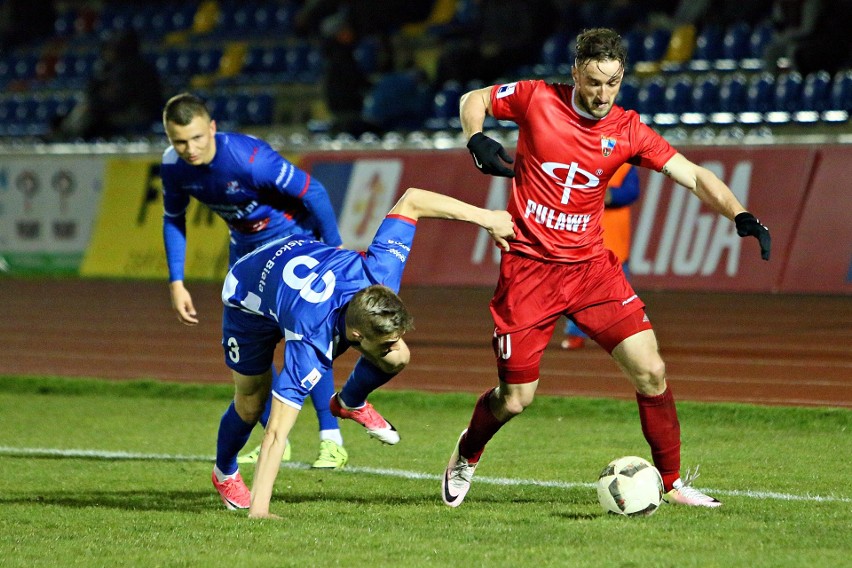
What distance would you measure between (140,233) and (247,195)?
12663 mm

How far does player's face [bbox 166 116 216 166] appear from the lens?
22.5 ft

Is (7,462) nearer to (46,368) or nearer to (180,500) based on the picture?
(180,500)

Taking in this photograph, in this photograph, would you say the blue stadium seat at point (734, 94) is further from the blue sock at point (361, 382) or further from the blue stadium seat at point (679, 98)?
the blue sock at point (361, 382)

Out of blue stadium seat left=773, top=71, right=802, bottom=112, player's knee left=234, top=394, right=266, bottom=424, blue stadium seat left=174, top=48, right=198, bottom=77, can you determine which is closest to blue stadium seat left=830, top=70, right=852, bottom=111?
blue stadium seat left=773, top=71, right=802, bottom=112

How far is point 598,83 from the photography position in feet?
18.5

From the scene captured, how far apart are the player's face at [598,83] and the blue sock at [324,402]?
2.38m

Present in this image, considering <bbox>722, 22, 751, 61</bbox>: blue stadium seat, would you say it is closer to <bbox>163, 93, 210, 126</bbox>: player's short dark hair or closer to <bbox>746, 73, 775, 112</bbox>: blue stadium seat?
<bbox>746, 73, 775, 112</bbox>: blue stadium seat

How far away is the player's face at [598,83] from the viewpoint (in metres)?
5.60

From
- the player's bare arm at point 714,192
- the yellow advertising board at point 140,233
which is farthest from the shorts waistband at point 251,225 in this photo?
the yellow advertising board at point 140,233

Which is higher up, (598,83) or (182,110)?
(598,83)

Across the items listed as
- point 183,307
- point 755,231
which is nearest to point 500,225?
point 755,231

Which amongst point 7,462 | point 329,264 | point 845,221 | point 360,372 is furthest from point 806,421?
point 845,221

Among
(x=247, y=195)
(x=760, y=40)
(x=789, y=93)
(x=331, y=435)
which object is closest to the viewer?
(x=247, y=195)

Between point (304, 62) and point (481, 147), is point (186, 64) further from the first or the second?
point (481, 147)
